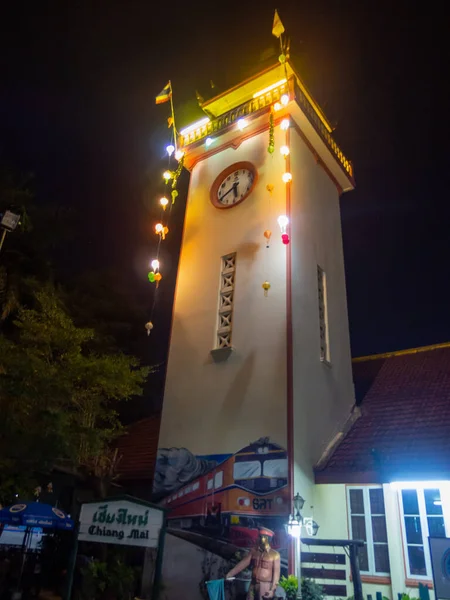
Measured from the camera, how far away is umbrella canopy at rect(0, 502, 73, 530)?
8.48 m

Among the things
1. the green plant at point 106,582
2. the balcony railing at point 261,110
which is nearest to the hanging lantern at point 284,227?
the balcony railing at point 261,110

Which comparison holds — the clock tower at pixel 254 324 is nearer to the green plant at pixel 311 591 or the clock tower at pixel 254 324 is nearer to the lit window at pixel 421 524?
the green plant at pixel 311 591

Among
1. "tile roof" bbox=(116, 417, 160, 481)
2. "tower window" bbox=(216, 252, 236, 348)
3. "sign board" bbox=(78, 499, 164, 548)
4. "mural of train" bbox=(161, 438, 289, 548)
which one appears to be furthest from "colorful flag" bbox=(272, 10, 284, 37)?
"sign board" bbox=(78, 499, 164, 548)

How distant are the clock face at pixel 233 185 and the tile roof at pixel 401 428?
5.97 meters

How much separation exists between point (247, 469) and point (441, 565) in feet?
11.9

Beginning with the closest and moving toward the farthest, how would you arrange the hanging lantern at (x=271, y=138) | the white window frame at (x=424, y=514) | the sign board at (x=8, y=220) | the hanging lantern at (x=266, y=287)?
1. the white window frame at (x=424, y=514)
2. the sign board at (x=8, y=220)
3. the hanging lantern at (x=266, y=287)
4. the hanging lantern at (x=271, y=138)

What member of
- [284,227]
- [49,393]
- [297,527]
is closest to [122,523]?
[297,527]

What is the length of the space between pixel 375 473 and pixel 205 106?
38.8ft

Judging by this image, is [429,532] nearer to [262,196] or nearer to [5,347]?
[262,196]

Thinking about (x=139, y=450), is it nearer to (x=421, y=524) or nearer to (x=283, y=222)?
(x=283, y=222)

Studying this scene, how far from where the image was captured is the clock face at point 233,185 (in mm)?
12055

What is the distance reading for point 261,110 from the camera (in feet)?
41.2

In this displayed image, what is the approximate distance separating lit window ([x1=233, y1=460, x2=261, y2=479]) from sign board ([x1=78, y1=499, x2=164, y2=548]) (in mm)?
2479

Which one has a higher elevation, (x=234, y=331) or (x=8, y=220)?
(x=8, y=220)
